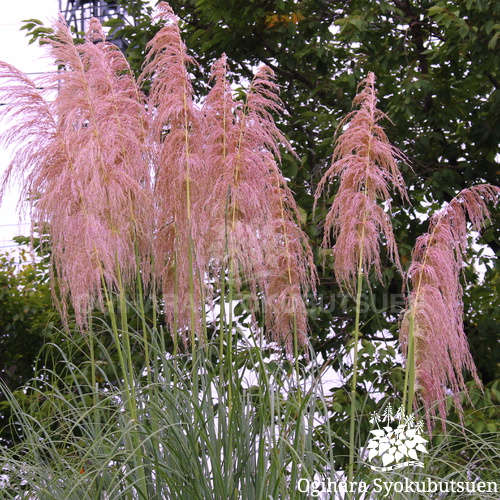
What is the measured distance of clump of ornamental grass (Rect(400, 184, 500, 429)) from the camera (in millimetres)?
2855

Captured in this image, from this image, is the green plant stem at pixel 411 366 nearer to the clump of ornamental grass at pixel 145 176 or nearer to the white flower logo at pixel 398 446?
the white flower logo at pixel 398 446

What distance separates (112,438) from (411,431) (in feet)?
3.74

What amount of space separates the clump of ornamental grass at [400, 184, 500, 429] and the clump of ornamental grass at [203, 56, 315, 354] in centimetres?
50

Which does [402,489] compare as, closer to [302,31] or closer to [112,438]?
[112,438]

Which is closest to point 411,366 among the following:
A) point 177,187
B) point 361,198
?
point 361,198

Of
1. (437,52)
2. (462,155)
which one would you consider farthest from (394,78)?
(462,155)

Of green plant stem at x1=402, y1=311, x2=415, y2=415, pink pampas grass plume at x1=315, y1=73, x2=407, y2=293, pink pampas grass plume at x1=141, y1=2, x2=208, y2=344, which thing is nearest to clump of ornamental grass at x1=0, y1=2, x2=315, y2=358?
pink pampas grass plume at x1=141, y1=2, x2=208, y2=344

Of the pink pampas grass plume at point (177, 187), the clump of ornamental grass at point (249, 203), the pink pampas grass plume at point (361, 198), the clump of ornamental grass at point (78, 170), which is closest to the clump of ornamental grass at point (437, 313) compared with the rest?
the pink pampas grass plume at point (361, 198)

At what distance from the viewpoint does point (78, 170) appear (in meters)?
2.59

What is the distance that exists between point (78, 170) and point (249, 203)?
2.09 ft

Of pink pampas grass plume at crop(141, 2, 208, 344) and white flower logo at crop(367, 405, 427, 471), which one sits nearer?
white flower logo at crop(367, 405, 427, 471)

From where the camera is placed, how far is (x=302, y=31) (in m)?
5.89

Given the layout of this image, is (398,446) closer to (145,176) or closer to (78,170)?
(145,176)

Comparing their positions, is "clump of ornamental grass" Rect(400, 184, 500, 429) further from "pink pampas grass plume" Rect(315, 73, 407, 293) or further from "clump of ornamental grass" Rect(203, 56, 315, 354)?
"clump of ornamental grass" Rect(203, 56, 315, 354)
